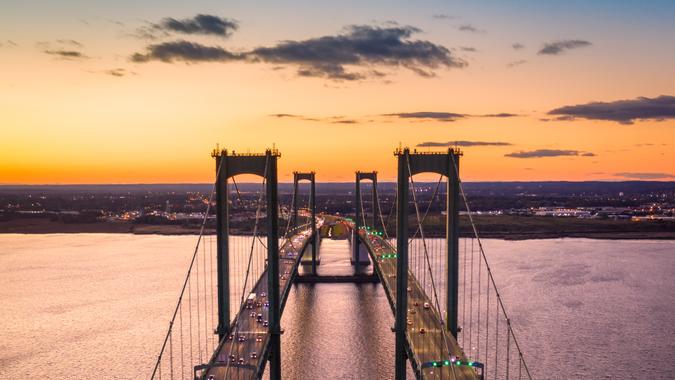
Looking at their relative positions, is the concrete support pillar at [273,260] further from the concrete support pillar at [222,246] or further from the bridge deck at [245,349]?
the concrete support pillar at [222,246]

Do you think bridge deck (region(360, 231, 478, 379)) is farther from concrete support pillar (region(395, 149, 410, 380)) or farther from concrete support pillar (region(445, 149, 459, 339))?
concrete support pillar (region(445, 149, 459, 339))

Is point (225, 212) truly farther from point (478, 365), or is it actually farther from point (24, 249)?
point (24, 249)

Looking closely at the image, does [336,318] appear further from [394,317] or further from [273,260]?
[273,260]

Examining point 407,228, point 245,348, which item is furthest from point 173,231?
point 407,228

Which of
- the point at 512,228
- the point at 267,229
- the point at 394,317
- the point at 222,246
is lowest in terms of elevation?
the point at 512,228

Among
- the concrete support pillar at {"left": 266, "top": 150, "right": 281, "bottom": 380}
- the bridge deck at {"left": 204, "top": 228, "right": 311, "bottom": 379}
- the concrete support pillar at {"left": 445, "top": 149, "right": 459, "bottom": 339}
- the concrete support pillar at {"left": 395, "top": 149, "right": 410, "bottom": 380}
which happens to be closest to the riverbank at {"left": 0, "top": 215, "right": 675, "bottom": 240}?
the bridge deck at {"left": 204, "top": 228, "right": 311, "bottom": 379}

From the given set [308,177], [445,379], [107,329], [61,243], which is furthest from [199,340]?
[61,243]

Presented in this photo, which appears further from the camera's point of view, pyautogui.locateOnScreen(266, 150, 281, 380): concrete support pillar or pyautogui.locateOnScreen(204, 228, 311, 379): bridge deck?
pyautogui.locateOnScreen(266, 150, 281, 380): concrete support pillar
